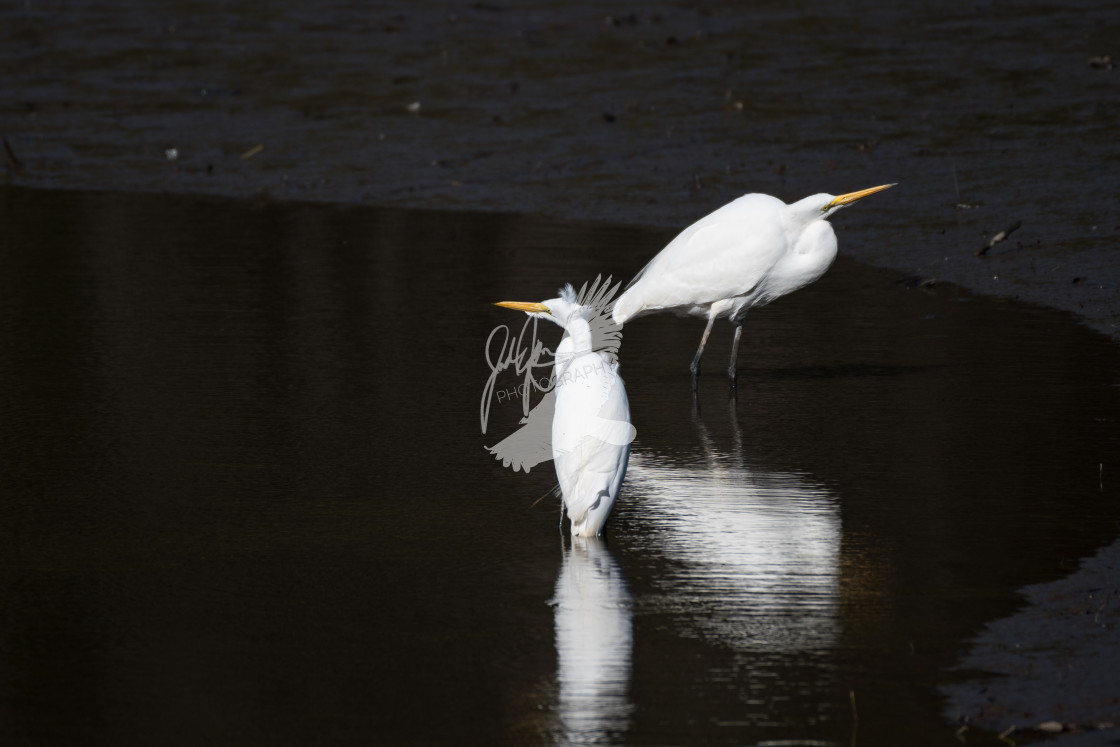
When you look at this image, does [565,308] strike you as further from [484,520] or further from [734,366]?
[734,366]

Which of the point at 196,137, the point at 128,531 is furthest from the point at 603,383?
the point at 196,137

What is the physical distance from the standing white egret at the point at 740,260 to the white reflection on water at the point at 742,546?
64.2 inches

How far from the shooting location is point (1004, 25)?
55.7ft

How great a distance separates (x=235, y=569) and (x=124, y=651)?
0.72m

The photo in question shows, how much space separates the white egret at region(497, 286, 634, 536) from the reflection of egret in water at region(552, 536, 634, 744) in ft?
0.54

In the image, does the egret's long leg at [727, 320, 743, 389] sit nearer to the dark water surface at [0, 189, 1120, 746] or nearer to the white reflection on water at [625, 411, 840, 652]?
the dark water surface at [0, 189, 1120, 746]

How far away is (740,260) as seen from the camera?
8.27 meters

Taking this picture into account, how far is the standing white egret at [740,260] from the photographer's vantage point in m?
8.29

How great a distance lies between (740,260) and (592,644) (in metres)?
4.08

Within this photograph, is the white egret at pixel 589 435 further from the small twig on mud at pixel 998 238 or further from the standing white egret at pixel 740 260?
the small twig on mud at pixel 998 238

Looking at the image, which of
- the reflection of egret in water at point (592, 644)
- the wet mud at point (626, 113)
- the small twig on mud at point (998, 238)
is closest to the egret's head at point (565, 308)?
the reflection of egret in water at point (592, 644)

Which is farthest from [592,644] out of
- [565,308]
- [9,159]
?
[9,159]

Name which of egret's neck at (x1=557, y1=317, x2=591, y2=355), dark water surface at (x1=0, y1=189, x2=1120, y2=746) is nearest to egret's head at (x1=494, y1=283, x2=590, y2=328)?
egret's neck at (x1=557, y1=317, x2=591, y2=355)

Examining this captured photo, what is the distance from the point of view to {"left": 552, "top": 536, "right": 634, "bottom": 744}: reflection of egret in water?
4008mm
